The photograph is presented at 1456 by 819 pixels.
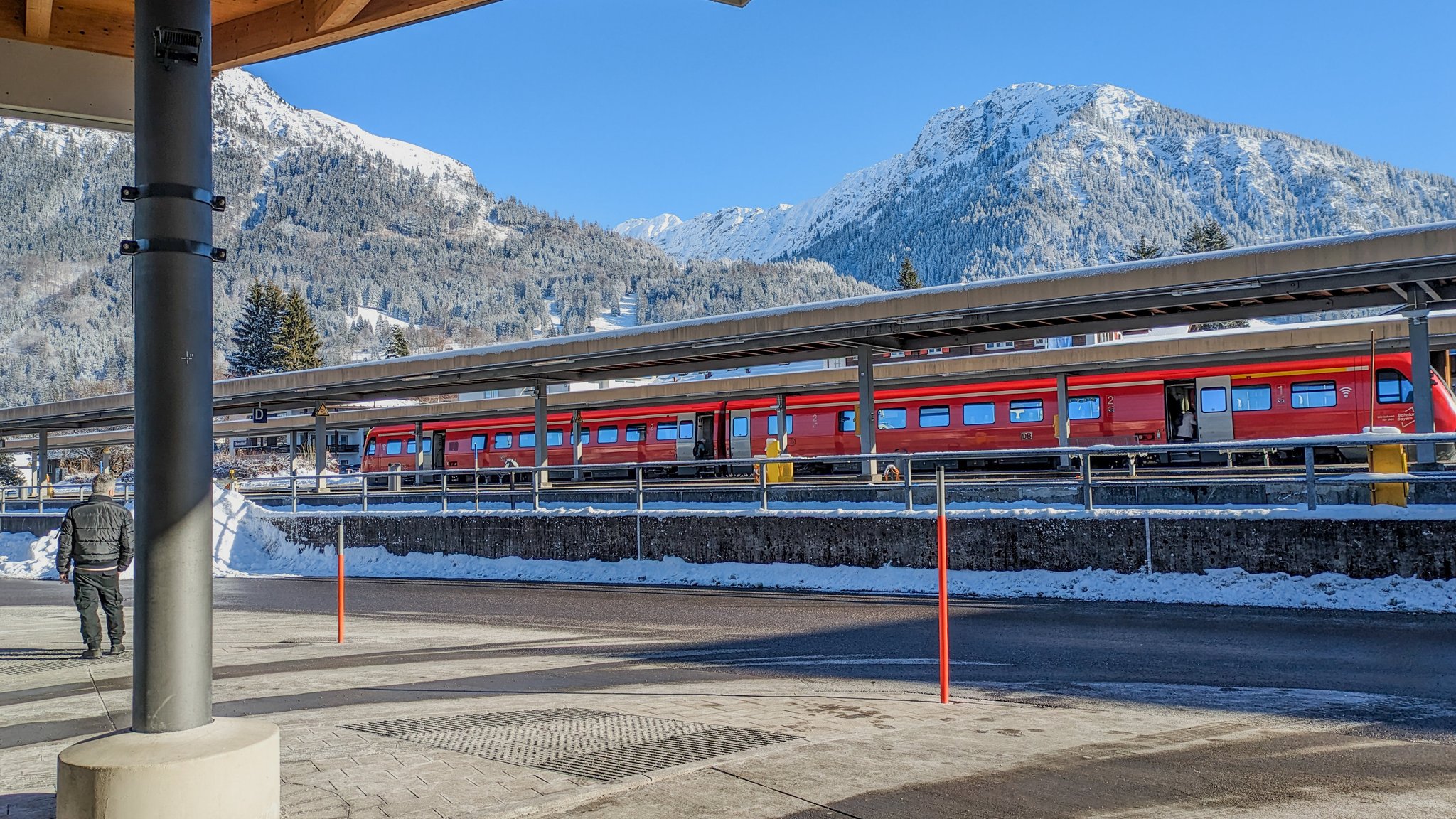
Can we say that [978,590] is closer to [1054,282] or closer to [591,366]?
[1054,282]

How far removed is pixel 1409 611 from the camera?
38.4 feet

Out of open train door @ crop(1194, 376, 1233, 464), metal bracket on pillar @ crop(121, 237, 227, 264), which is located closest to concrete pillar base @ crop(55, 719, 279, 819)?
metal bracket on pillar @ crop(121, 237, 227, 264)

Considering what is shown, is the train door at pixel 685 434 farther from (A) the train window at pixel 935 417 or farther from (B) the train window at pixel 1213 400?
(B) the train window at pixel 1213 400

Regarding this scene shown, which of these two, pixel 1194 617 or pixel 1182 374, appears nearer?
pixel 1194 617

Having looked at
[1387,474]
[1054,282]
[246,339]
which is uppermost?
[246,339]

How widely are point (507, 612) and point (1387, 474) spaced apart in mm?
10693

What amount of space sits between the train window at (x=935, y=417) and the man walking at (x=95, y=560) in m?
28.5

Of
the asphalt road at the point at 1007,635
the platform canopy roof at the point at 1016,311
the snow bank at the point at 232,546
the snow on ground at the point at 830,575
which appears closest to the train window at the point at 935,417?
the platform canopy roof at the point at 1016,311

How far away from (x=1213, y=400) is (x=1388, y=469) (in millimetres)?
19540

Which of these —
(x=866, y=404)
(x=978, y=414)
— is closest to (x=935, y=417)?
(x=978, y=414)

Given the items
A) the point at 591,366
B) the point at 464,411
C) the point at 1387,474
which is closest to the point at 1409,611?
the point at 1387,474

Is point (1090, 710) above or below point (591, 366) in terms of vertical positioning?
below

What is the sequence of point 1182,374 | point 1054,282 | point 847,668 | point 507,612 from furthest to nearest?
1. point 1182,374
2. point 1054,282
3. point 507,612
4. point 847,668

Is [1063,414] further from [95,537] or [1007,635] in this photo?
[95,537]
